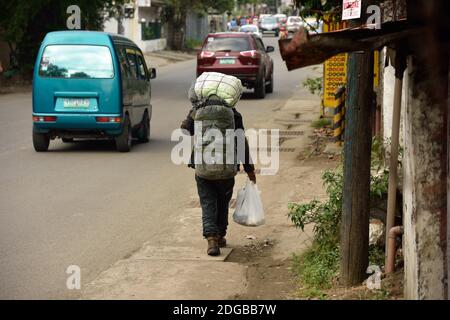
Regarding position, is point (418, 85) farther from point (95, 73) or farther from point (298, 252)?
A: point (95, 73)

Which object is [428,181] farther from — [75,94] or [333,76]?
[333,76]

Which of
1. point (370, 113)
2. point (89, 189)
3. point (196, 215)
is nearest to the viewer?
point (370, 113)

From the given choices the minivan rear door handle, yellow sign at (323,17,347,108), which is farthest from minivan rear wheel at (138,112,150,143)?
yellow sign at (323,17,347,108)

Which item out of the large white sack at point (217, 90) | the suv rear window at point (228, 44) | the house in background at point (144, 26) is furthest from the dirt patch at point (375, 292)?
the house in background at point (144, 26)

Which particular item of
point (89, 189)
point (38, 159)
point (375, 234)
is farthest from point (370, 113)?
point (38, 159)

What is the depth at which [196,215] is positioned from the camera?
11.1 meters

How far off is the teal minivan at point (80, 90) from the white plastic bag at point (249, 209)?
696cm

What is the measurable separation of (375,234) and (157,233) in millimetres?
2657

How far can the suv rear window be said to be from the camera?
89.7 ft

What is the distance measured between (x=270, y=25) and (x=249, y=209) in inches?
2880

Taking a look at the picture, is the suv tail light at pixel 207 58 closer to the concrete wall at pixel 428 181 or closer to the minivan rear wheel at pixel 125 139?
the minivan rear wheel at pixel 125 139

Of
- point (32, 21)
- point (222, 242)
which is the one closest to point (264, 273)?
point (222, 242)

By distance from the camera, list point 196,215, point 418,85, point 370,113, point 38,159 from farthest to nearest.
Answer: point 38,159
point 196,215
point 370,113
point 418,85

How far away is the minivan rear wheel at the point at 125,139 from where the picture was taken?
52.7 feet
